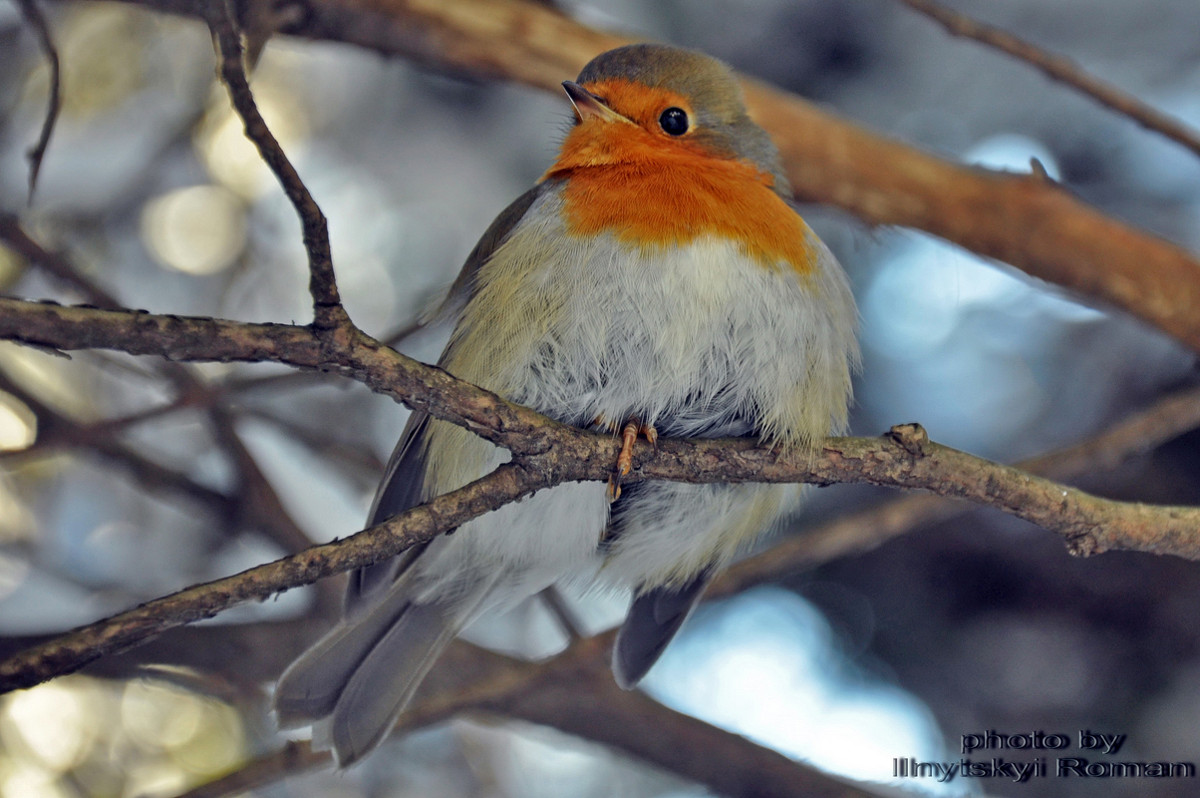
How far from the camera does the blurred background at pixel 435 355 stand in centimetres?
250

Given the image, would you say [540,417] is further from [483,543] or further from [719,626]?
[719,626]

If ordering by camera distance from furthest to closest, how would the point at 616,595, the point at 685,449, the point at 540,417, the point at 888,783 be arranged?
1. the point at 888,783
2. the point at 616,595
3. the point at 685,449
4. the point at 540,417

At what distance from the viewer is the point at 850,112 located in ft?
10.6

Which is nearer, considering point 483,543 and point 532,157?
point 483,543

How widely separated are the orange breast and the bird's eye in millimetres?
57

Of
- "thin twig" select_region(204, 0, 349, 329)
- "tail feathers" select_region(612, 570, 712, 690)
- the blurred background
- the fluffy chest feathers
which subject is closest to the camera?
"thin twig" select_region(204, 0, 349, 329)

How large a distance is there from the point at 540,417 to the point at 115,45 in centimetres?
216

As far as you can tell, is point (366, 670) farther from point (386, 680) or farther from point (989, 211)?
point (989, 211)

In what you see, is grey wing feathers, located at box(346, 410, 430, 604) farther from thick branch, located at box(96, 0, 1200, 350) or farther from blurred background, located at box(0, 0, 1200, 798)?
thick branch, located at box(96, 0, 1200, 350)

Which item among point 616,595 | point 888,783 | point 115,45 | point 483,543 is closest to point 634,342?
point 483,543

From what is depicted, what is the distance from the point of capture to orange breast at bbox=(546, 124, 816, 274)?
5.59 feet

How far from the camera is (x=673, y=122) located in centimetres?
209

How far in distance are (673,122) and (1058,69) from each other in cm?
102

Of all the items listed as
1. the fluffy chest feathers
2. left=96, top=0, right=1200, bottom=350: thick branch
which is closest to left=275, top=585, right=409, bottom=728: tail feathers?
the fluffy chest feathers
